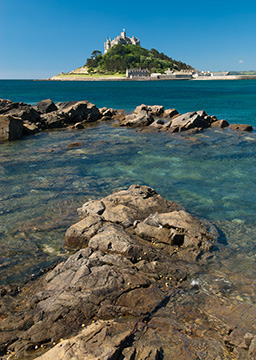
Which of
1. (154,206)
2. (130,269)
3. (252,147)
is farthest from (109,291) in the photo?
(252,147)

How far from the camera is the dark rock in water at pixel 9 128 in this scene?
3403cm

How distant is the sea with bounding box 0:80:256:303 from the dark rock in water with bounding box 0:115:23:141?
1326 millimetres

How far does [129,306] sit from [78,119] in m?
42.4

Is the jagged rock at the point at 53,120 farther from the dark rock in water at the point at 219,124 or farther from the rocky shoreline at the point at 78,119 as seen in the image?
the dark rock in water at the point at 219,124

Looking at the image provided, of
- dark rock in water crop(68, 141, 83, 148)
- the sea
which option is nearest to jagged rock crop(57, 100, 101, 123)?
the sea

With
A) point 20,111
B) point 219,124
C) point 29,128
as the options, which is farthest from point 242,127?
point 20,111

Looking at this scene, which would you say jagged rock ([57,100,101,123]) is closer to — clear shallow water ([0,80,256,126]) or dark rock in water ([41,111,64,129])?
dark rock in water ([41,111,64,129])

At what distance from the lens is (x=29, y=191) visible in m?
18.9

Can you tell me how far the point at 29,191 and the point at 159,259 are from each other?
11075 millimetres

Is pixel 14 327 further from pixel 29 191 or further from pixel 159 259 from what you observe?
pixel 29 191

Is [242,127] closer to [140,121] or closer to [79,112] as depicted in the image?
[140,121]

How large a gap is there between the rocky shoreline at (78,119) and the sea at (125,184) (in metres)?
2.11

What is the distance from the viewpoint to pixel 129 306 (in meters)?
8.30

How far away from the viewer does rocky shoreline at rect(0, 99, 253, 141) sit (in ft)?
118
